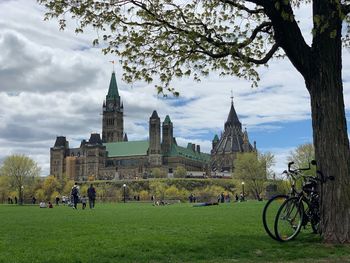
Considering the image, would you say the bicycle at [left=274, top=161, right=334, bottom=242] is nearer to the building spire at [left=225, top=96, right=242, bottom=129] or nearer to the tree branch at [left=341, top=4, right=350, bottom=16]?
the tree branch at [left=341, top=4, right=350, bottom=16]

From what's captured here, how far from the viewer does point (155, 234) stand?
435 inches

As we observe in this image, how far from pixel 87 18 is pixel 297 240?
6712 mm

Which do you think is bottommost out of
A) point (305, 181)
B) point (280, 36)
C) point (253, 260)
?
point (253, 260)

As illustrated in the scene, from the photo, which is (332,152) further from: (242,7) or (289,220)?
(242,7)

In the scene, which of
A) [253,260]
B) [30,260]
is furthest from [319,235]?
[30,260]

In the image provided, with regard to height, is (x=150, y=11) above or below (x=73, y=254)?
above

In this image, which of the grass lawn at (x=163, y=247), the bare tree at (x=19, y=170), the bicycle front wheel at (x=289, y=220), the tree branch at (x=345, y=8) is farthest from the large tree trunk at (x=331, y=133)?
the bare tree at (x=19, y=170)

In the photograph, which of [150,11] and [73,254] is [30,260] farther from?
[150,11]

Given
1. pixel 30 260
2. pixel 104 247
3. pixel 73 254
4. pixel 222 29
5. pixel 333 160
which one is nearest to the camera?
pixel 30 260

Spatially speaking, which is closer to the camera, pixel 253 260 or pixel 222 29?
pixel 253 260

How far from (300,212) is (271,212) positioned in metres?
0.90

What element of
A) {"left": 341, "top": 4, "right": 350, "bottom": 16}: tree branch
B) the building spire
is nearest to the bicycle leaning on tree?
{"left": 341, "top": 4, "right": 350, "bottom": 16}: tree branch

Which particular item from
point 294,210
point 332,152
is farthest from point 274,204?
point 332,152

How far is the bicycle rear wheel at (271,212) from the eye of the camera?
31.8 feet
